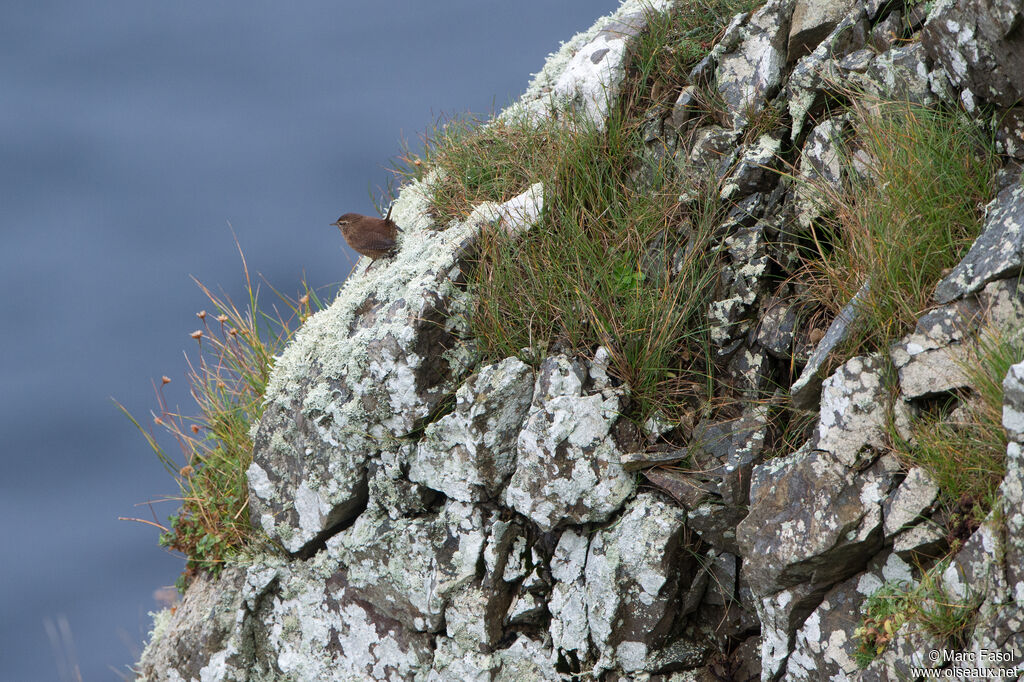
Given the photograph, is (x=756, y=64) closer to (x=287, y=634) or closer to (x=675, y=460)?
(x=675, y=460)

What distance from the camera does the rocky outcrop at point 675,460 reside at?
3.29m

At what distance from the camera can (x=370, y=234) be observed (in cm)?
546

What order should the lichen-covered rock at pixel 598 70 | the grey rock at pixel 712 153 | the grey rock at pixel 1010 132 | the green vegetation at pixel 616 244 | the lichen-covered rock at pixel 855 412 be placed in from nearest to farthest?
the lichen-covered rock at pixel 855 412, the grey rock at pixel 1010 132, the green vegetation at pixel 616 244, the grey rock at pixel 712 153, the lichen-covered rock at pixel 598 70

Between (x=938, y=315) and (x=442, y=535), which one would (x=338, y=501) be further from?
(x=938, y=315)

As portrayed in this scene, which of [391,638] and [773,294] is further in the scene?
[391,638]

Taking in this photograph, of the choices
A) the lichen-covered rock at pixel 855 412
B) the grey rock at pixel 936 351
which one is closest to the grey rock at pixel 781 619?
the lichen-covered rock at pixel 855 412

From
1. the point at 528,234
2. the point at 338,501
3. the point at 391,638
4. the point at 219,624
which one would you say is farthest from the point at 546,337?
the point at 219,624

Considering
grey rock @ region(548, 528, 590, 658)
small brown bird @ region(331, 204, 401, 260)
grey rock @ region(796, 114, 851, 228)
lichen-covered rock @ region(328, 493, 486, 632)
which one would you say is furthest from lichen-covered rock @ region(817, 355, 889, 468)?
small brown bird @ region(331, 204, 401, 260)

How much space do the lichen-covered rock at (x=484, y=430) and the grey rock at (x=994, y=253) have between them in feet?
6.46

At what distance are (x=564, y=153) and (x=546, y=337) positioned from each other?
1.17 m

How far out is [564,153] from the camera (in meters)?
4.85

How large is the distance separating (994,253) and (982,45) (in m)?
1.01

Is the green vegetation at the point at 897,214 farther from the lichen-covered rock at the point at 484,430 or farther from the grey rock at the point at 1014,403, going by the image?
the lichen-covered rock at the point at 484,430

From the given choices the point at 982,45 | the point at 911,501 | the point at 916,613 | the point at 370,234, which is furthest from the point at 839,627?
the point at 370,234
